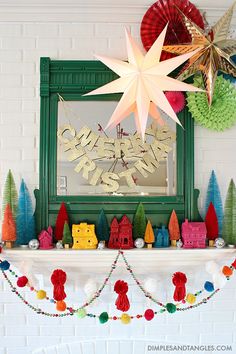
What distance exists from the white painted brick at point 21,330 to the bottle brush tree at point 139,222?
0.84 meters

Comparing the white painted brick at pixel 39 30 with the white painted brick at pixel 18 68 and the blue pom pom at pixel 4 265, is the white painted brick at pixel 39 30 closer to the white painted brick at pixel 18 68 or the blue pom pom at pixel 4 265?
the white painted brick at pixel 18 68

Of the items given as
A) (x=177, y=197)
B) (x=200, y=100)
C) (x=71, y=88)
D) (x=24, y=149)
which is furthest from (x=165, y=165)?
(x=24, y=149)

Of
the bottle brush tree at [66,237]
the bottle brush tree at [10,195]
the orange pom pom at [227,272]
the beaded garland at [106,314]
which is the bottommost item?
the beaded garland at [106,314]

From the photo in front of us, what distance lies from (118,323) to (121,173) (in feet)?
2.93

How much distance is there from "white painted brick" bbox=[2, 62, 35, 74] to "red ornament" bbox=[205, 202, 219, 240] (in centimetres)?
128

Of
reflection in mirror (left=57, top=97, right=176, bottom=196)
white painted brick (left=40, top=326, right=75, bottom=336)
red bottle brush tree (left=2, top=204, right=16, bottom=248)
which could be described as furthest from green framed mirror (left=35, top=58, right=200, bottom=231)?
white painted brick (left=40, top=326, right=75, bottom=336)

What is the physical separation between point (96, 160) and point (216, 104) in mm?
743

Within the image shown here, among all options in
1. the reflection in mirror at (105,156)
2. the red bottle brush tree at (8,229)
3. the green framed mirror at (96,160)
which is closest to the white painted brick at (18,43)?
the green framed mirror at (96,160)

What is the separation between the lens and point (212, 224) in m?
1.88

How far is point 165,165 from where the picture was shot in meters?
1.97

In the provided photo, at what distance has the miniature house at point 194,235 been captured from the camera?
6.00 feet

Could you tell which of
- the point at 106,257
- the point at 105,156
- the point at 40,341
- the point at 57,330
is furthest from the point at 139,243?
the point at 40,341

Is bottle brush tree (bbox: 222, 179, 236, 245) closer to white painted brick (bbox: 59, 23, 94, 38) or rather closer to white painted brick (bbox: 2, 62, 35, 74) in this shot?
white painted brick (bbox: 59, 23, 94, 38)

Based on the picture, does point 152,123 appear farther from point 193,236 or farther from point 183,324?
point 183,324
